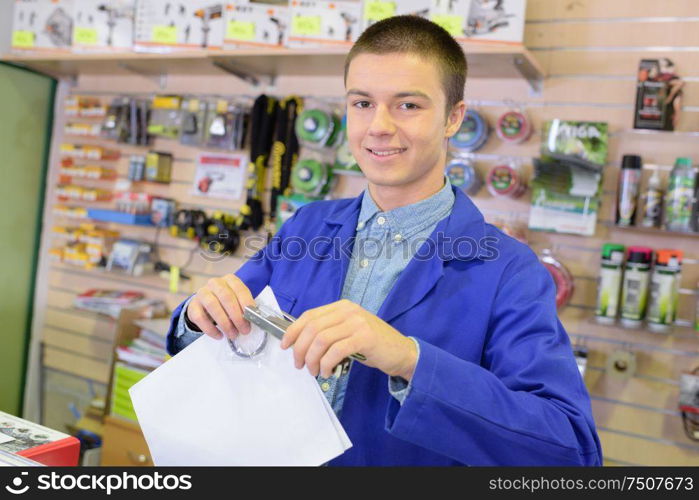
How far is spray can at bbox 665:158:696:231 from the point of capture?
246 cm

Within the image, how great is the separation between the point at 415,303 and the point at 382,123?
356 mm

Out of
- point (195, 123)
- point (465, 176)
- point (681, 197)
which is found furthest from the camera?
point (195, 123)

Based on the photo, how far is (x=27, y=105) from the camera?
404 centimetres

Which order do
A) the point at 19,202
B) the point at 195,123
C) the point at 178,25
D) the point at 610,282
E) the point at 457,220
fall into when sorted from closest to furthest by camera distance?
the point at 457,220
the point at 610,282
the point at 178,25
the point at 195,123
the point at 19,202

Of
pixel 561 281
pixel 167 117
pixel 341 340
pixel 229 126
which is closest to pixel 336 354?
pixel 341 340

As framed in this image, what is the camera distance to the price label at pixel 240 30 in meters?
3.13

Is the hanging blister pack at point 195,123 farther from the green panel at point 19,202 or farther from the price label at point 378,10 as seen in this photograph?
the green panel at point 19,202

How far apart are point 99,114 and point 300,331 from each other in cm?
335

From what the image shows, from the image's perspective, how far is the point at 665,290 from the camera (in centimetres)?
249

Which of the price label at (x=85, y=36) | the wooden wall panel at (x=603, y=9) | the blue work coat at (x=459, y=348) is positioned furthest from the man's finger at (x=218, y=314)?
the price label at (x=85, y=36)

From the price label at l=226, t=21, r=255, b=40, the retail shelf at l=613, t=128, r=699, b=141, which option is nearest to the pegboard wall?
the retail shelf at l=613, t=128, r=699, b=141

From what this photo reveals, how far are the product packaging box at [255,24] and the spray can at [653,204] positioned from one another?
5.75ft

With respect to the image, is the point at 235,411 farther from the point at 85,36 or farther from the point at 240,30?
the point at 85,36

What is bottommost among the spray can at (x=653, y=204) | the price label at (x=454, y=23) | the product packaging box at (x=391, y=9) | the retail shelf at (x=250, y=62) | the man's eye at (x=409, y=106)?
the spray can at (x=653, y=204)
